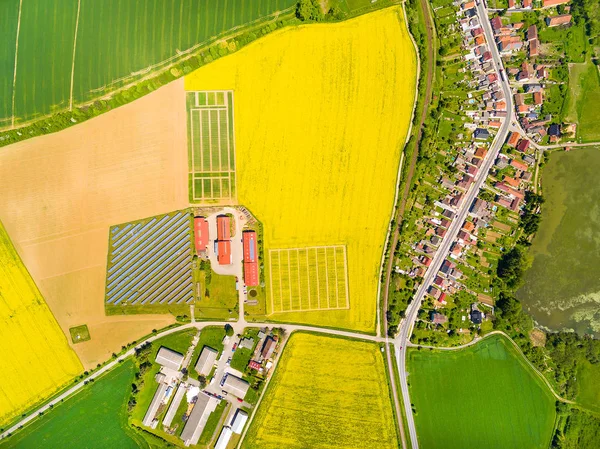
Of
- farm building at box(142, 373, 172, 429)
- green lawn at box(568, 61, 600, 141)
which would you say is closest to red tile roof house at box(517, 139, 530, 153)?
green lawn at box(568, 61, 600, 141)

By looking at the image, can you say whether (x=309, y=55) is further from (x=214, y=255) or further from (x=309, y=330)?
(x=309, y=330)

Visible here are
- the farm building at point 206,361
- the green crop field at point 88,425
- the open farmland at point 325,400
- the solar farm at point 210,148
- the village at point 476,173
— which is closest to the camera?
the green crop field at point 88,425

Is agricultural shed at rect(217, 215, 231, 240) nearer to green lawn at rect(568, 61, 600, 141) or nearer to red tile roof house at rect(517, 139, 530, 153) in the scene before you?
red tile roof house at rect(517, 139, 530, 153)

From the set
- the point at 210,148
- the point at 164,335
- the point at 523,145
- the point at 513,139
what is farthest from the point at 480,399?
the point at 210,148

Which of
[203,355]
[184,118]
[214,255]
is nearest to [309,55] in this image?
[184,118]

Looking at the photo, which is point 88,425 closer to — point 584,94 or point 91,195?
point 91,195

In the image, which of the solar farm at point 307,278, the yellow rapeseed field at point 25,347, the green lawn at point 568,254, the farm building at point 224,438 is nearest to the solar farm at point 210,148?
the solar farm at point 307,278

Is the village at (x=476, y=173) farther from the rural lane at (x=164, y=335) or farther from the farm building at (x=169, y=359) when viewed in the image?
the farm building at (x=169, y=359)
